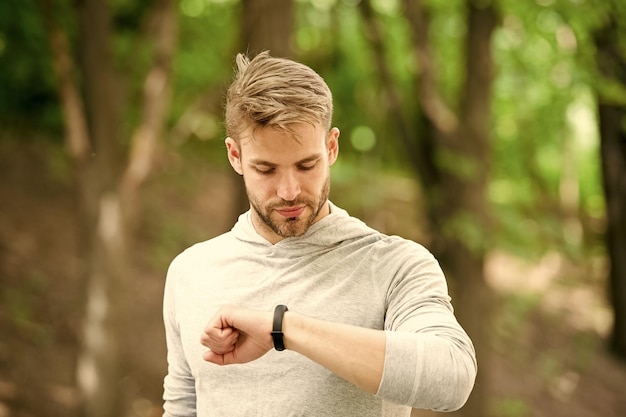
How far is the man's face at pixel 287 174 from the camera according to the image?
1826 millimetres

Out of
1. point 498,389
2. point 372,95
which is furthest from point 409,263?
point 372,95

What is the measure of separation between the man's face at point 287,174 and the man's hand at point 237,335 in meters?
0.34

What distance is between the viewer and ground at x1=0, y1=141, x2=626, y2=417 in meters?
7.05

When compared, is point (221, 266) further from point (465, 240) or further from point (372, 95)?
point (372, 95)

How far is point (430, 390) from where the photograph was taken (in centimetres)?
151

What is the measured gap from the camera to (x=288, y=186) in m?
1.84

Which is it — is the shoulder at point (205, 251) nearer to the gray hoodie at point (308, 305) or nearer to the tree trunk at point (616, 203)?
the gray hoodie at point (308, 305)

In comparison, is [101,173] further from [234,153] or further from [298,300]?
[298,300]

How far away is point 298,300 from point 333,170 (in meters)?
4.44

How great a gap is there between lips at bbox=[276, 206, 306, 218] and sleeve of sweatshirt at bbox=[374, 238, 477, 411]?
0.34 metres

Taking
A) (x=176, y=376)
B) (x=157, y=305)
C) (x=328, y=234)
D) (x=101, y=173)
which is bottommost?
(x=157, y=305)

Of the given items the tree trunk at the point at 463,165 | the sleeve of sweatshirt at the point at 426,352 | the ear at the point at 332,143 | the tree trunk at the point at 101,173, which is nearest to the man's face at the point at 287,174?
the ear at the point at 332,143

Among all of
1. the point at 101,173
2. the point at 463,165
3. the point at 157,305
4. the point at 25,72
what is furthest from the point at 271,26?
the point at 25,72

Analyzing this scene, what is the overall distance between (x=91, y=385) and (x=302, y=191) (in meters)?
4.31
